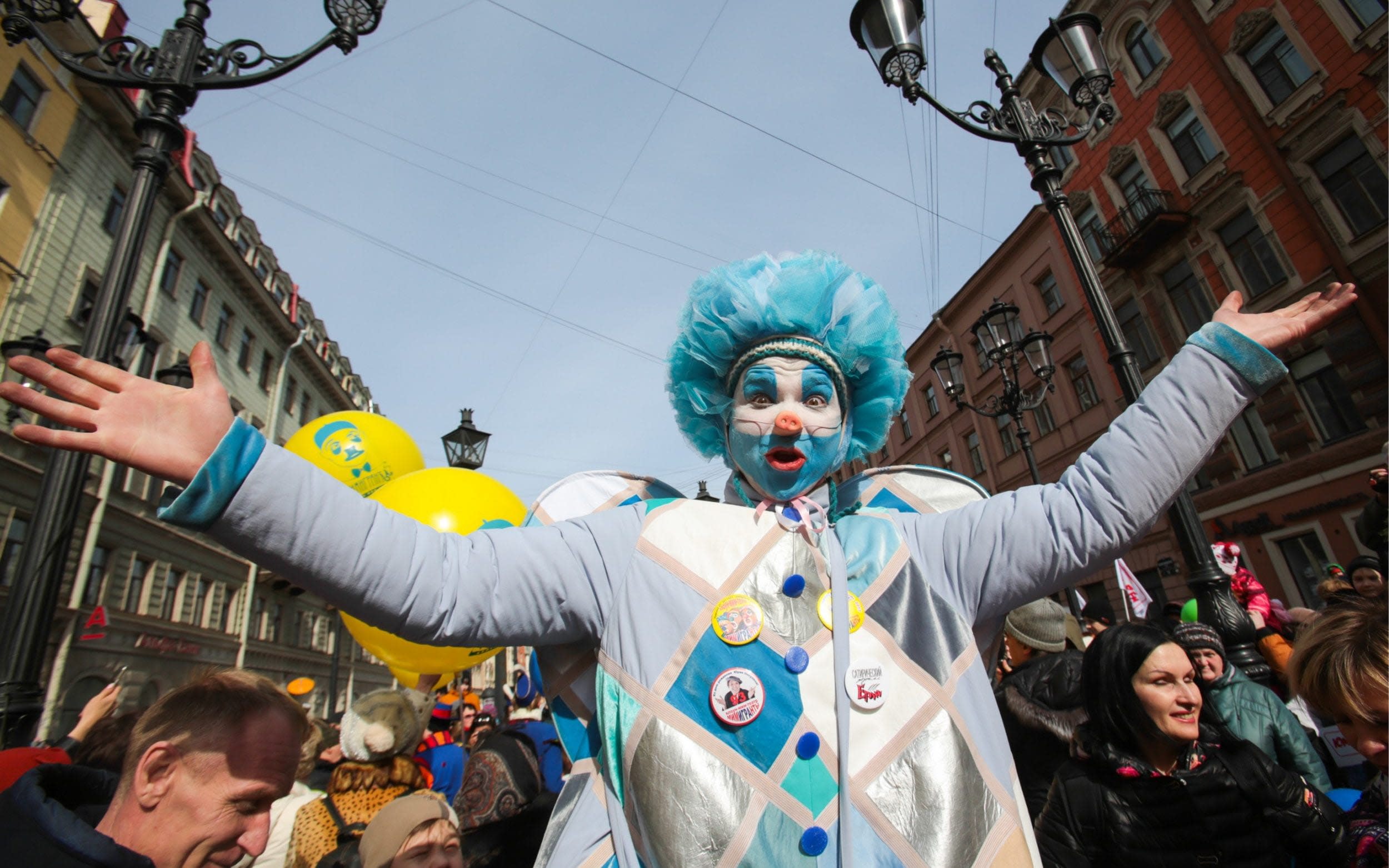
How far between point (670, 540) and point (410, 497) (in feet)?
9.70

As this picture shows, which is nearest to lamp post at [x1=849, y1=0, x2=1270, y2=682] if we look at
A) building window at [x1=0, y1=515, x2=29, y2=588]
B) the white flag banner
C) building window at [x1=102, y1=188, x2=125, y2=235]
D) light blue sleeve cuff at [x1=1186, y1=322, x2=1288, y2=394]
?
the white flag banner

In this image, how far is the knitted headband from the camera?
1930mm

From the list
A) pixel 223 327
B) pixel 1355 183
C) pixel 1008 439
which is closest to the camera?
pixel 1355 183

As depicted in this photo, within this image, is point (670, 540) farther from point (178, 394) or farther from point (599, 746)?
point (178, 394)

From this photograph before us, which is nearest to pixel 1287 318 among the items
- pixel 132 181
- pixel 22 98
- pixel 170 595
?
pixel 132 181

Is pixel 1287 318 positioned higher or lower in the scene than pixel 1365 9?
lower

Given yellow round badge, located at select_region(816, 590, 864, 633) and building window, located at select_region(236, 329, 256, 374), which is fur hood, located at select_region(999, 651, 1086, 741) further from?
building window, located at select_region(236, 329, 256, 374)

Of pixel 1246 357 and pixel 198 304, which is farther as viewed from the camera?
pixel 198 304

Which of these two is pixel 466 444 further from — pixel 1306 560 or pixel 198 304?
pixel 198 304

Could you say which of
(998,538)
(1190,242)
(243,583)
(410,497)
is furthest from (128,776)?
(243,583)

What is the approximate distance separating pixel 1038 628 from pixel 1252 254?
15.2 metres

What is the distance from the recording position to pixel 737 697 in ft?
4.62

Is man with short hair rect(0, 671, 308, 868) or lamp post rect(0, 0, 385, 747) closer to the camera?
man with short hair rect(0, 671, 308, 868)

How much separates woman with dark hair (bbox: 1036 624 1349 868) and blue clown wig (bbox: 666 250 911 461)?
1287 millimetres
